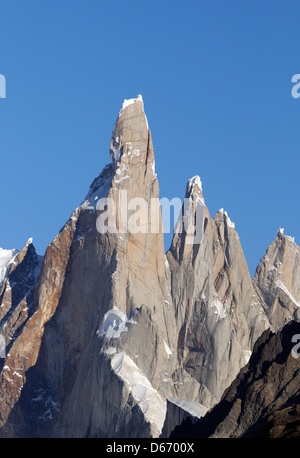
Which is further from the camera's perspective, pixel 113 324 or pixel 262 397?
pixel 113 324

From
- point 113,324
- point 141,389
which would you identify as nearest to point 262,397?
point 141,389

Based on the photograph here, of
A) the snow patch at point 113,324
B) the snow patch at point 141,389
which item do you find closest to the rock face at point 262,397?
the snow patch at point 141,389

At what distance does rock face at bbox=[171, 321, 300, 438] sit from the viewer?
470 ft

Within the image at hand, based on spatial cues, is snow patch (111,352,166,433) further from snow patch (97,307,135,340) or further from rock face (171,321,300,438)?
rock face (171,321,300,438)

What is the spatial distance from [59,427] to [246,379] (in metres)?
45.9

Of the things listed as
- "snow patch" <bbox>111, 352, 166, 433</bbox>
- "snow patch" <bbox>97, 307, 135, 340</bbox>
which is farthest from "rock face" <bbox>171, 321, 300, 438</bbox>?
"snow patch" <bbox>97, 307, 135, 340</bbox>

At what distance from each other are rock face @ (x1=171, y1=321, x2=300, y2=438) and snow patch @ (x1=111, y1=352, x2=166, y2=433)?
26.1 m

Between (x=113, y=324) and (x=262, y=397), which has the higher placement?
(x=113, y=324)

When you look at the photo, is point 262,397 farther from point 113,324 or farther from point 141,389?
point 113,324

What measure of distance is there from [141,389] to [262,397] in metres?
41.3

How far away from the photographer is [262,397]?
148m

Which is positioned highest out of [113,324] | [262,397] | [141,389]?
[113,324]

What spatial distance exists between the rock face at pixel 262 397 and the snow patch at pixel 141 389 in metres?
26.1
